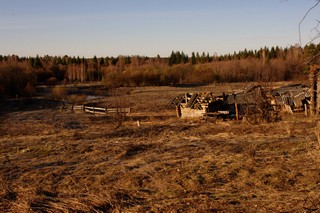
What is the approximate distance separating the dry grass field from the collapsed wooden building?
1451 mm

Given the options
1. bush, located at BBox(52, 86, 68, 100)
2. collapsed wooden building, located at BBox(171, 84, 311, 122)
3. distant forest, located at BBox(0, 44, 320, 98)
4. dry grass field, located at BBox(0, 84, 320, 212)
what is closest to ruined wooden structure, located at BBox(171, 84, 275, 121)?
collapsed wooden building, located at BBox(171, 84, 311, 122)

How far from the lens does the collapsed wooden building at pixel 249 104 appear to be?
1845 cm

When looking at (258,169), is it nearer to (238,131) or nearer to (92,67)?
(238,131)

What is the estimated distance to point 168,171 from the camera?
A: 29.5 ft

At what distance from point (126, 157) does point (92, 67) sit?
6718 centimetres

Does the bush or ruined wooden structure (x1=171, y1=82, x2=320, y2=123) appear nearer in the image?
ruined wooden structure (x1=171, y1=82, x2=320, y2=123)

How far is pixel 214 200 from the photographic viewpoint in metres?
6.48

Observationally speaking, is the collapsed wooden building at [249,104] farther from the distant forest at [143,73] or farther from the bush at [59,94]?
the distant forest at [143,73]

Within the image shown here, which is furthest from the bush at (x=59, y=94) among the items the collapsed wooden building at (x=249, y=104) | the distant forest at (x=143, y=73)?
the collapsed wooden building at (x=249, y=104)

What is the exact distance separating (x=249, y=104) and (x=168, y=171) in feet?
37.3

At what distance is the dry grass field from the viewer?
21.0ft

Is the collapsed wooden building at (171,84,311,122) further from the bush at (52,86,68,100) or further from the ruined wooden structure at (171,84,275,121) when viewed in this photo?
the bush at (52,86,68,100)

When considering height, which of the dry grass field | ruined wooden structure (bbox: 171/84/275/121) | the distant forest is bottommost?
the dry grass field

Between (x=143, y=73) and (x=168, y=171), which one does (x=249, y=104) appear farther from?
(x=143, y=73)
